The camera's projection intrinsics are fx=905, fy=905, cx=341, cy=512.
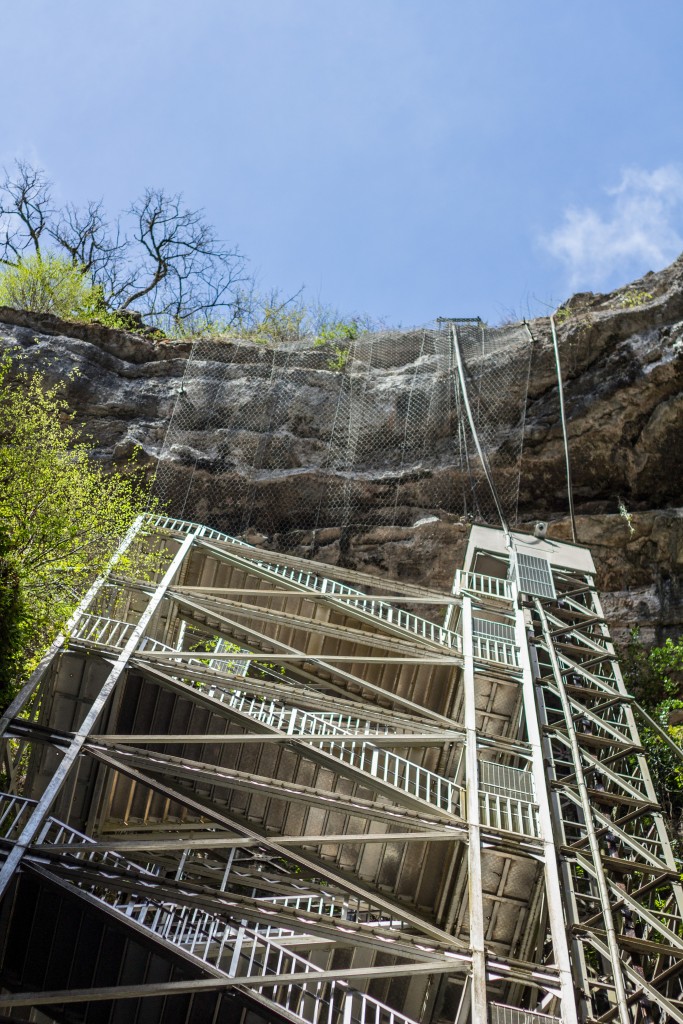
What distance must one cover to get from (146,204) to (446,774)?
90.8 ft

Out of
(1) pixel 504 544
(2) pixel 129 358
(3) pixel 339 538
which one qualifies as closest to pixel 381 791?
(1) pixel 504 544

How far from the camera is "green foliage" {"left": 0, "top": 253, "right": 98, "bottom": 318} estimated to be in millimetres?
29344

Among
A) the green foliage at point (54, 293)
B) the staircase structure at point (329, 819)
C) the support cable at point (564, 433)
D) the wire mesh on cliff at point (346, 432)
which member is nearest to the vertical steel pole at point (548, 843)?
the staircase structure at point (329, 819)

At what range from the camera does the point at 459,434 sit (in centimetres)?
2472

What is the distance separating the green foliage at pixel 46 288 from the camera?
29.3m

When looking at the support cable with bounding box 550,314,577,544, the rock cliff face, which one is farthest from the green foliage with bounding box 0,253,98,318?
the support cable with bounding box 550,314,577,544

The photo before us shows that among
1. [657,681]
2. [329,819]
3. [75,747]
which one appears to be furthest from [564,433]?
[75,747]

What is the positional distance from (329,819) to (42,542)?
6.35 m

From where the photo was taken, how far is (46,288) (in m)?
29.5

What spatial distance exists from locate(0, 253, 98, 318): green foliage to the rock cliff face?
8.04ft

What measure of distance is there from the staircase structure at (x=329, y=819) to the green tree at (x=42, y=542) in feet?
1.54

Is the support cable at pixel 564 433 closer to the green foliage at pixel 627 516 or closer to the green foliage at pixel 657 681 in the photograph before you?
the green foliage at pixel 627 516

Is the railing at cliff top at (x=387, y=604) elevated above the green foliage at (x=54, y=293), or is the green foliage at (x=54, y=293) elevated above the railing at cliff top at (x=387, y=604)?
the green foliage at (x=54, y=293)

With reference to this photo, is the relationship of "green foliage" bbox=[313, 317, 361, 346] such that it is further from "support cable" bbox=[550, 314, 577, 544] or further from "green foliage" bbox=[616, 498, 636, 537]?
"green foliage" bbox=[616, 498, 636, 537]
